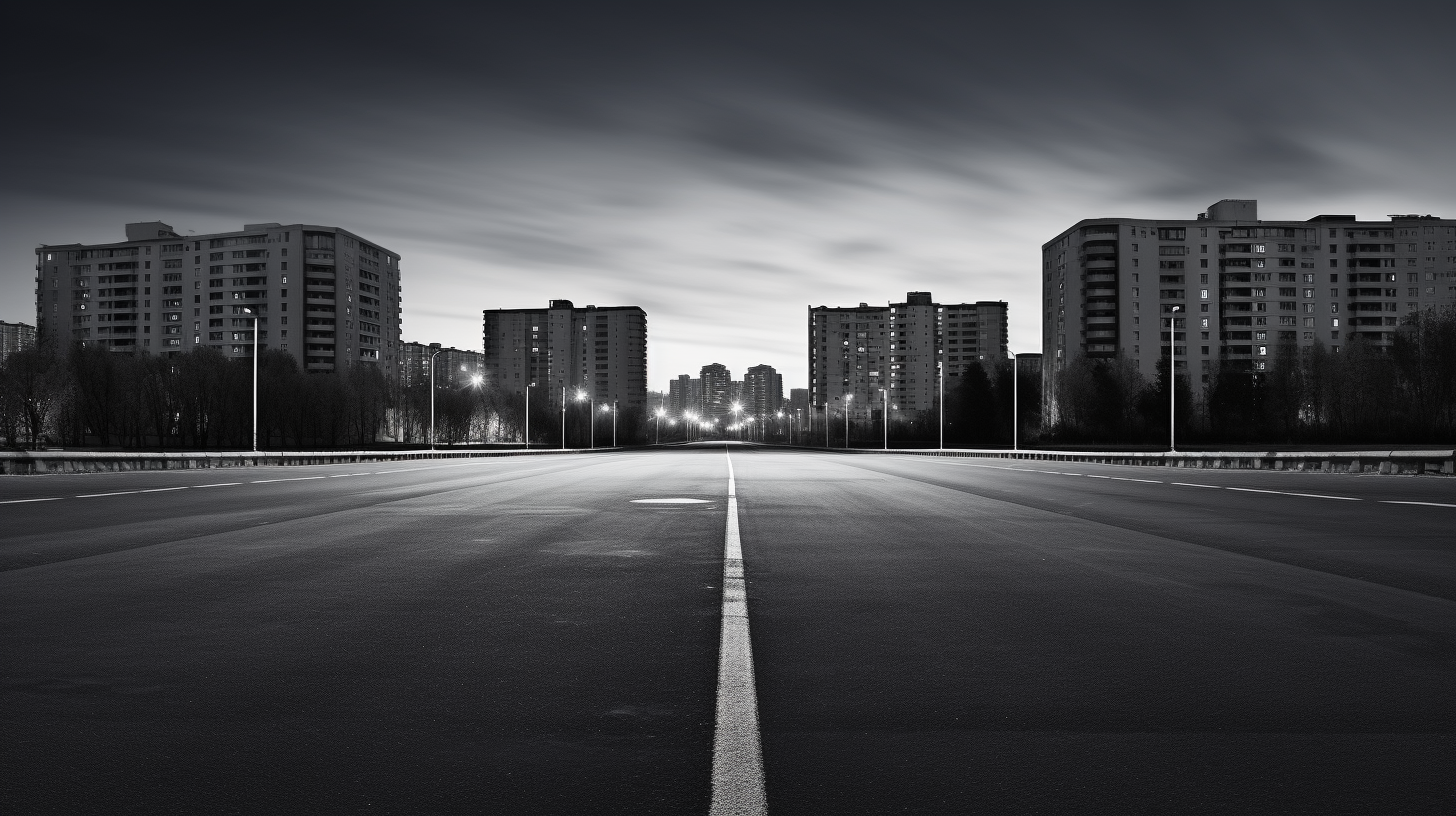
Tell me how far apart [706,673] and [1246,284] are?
173 metres

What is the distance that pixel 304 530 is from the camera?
1200 cm

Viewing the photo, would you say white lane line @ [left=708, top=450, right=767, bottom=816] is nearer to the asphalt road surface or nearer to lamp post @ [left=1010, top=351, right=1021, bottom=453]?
the asphalt road surface

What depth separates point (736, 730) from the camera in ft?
12.7

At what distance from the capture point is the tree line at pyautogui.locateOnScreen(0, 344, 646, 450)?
3110 inches

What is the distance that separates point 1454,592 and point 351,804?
8.09 m

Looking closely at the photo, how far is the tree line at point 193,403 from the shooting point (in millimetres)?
79000

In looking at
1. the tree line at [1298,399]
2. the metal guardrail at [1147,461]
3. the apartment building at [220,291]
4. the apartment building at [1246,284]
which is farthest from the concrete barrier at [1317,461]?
the apartment building at [220,291]

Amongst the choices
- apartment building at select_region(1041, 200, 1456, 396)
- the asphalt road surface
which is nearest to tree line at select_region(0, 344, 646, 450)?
the asphalt road surface

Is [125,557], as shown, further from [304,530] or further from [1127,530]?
[1127,530]

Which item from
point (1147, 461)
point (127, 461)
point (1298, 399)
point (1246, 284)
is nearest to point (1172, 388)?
point (1147, 461)

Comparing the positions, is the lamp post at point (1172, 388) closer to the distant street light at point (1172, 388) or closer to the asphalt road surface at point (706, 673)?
the distant street light at point (1172, 388)

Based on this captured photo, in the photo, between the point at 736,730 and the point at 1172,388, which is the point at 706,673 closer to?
the point at 736,730

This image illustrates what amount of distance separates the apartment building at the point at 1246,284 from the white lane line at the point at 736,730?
157 m

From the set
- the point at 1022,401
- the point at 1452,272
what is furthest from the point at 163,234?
the point at 1452,272
